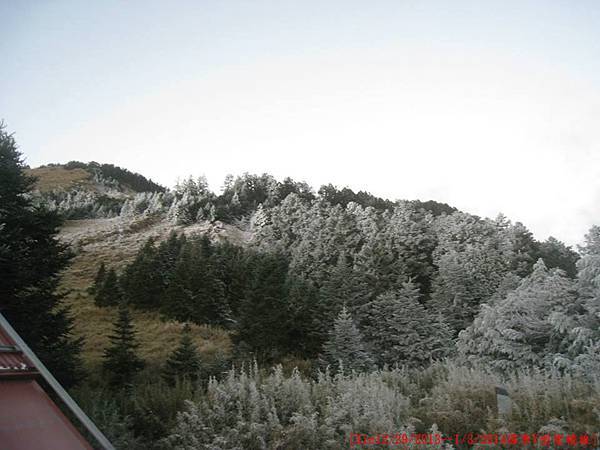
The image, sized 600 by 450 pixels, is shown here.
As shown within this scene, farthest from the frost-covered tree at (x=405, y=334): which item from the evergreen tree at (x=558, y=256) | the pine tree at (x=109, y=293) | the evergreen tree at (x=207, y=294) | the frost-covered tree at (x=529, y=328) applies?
the evergreen tree at (x=558, y=256)

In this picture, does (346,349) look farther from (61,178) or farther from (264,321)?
(61,178)

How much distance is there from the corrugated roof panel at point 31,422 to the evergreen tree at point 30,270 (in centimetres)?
1079

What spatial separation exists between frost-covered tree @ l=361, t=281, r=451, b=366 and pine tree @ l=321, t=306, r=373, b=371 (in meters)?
2.69

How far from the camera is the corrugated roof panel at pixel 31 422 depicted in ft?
11.6

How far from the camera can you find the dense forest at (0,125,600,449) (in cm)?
584

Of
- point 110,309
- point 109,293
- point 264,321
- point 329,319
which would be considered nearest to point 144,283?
point 109,293

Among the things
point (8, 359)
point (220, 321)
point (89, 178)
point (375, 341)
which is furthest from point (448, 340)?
Result: point (89, 178)

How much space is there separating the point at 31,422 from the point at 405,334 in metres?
28.4

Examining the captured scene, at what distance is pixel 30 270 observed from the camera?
1398 cm

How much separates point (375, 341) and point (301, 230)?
30.3 metres

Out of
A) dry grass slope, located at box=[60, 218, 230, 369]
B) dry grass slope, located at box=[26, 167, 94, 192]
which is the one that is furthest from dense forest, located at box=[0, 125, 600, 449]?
dry grass slope, located at box=[26, 167, 94, 192]
